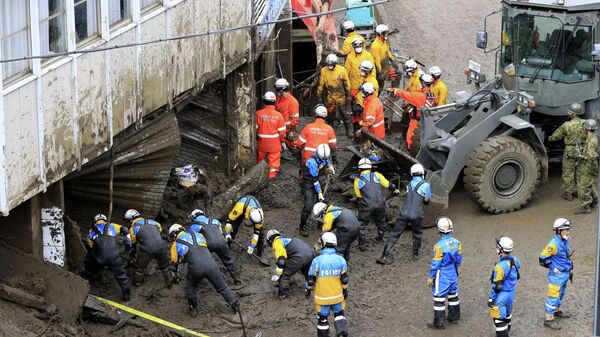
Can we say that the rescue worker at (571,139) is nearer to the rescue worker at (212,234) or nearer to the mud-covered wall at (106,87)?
the mud-covered wall at (106,87)

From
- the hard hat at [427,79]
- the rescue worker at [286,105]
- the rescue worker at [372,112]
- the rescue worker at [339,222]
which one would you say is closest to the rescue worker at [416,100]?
the hard hat at [427,79]

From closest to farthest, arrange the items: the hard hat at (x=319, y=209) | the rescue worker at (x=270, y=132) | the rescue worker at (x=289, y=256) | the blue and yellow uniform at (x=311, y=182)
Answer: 1. the rescue worker at (x=289, y=256)
2. the hard hat at (x=319, y=209)
3. the blue and yellow uniform at (x=311, y=182)
4. the rescue worker at (x=270, y=132)

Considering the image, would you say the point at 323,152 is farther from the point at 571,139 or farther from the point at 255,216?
the point at 571,139

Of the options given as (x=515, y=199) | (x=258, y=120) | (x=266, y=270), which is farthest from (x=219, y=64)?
(x=515, y=199)

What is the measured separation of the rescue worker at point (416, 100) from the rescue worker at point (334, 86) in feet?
3.90

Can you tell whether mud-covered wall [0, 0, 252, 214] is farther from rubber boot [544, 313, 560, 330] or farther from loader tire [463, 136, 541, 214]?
rubber boot [544, 313, 560, 330]

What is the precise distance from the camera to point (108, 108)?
53.7 ft

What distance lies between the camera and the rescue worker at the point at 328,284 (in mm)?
15766

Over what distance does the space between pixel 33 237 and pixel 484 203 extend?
7338mm

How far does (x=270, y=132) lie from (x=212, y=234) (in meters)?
4.15

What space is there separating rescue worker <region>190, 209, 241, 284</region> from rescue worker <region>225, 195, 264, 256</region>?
606 mm

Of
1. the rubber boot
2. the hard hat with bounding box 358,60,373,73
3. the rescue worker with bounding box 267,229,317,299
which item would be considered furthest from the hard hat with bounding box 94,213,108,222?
the hard hat with bounding box 358,60,373,73

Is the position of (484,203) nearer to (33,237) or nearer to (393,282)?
(393,282)

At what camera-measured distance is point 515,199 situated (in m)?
19.4
